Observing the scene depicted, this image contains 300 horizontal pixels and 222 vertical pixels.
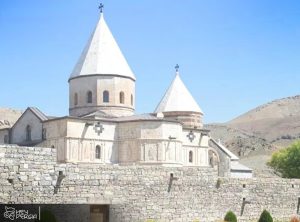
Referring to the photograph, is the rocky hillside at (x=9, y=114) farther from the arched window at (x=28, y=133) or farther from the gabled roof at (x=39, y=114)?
the gabled roof at (x=39, y=114)

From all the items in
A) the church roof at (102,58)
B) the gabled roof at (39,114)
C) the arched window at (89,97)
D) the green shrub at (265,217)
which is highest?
the church roof at (102,58)

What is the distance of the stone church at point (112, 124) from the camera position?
41.3 meters

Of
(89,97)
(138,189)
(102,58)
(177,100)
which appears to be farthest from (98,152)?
(138,189)

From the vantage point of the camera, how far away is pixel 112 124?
43094 millimetres

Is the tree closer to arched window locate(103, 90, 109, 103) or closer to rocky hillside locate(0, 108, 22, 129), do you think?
arched window locate(103, 90, 109, 103)

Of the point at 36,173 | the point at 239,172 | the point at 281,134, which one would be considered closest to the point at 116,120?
the point at 239,172

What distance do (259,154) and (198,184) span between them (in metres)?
82.1

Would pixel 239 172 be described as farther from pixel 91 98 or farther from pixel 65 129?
pixel 65 129

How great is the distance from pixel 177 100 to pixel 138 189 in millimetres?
31997

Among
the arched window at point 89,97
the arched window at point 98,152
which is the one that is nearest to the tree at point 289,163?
the arched window at point 89,97

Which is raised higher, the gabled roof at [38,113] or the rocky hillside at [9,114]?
the rocky hillside at [9,114]

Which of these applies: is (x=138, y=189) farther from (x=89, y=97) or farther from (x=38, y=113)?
(x=89, y=97)

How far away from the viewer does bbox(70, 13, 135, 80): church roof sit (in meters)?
46.9

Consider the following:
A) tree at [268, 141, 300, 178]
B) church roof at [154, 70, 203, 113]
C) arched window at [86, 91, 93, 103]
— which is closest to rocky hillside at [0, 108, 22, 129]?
tree at [268, 141, 300, 178]
